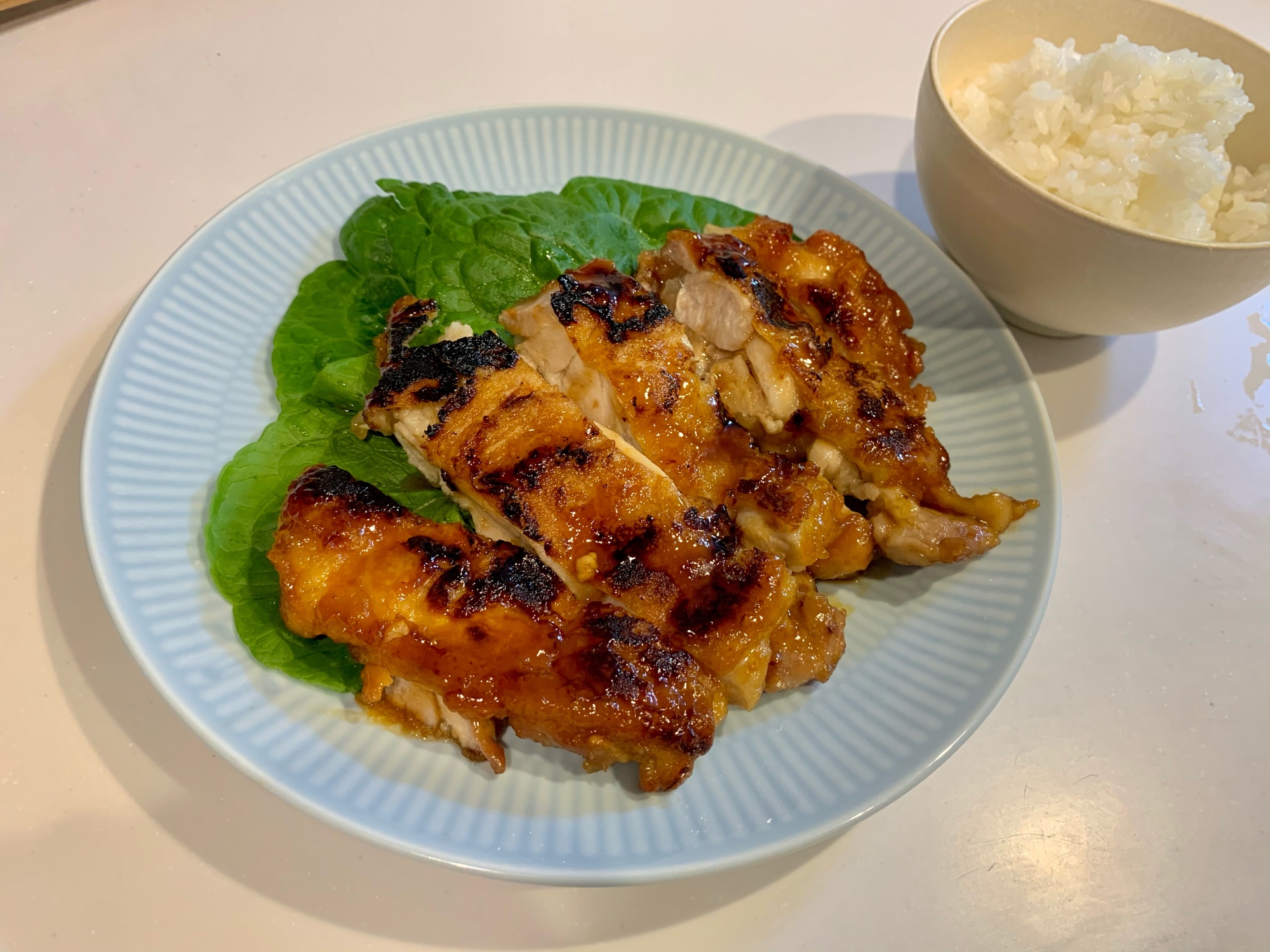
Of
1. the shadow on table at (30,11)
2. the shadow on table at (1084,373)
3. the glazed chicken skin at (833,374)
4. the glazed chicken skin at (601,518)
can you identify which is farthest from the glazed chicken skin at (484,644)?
the shadow on table at (30,11)

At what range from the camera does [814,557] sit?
2256 mm

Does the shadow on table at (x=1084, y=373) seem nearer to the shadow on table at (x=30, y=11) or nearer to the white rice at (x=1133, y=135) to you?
the white rice at (x=1133, y=135)

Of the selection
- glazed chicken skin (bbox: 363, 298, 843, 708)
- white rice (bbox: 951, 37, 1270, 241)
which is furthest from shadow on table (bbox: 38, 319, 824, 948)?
white rice (bbox: 951, 37, 1270, 241)

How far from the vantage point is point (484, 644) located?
6.46 feet

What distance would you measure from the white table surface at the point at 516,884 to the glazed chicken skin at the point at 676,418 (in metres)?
0.85

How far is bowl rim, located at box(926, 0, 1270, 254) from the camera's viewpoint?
2.37 m

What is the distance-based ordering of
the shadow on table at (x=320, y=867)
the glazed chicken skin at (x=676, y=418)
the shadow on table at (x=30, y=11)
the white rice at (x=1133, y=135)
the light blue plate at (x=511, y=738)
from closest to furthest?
the light blue plate at (x=511, y=738)
the shadow on table at (x=320, y=867)
the glazed chicken skin at (x=676, y=418)
the white rice at (x=1133, y=135)
the shadow on table at (x=30, y=11)

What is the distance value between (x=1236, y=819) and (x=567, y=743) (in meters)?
2.07

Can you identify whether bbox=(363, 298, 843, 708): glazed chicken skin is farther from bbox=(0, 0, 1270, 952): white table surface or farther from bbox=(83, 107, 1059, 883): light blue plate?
bbox=(0, 0, 1270, 952): white table surface

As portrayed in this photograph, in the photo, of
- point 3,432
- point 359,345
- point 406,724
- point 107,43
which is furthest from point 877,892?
point 107,43

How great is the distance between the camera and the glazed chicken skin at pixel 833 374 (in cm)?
238

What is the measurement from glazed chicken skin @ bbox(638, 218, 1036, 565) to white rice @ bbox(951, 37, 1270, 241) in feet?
2.53

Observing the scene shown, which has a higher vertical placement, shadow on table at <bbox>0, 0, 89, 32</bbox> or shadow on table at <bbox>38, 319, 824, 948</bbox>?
shadow on table at <bbox>0, 0, 89, 32</bbox>

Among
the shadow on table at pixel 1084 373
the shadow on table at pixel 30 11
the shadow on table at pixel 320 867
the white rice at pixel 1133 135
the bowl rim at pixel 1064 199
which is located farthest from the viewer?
the shadow on table at pixel 30 11
